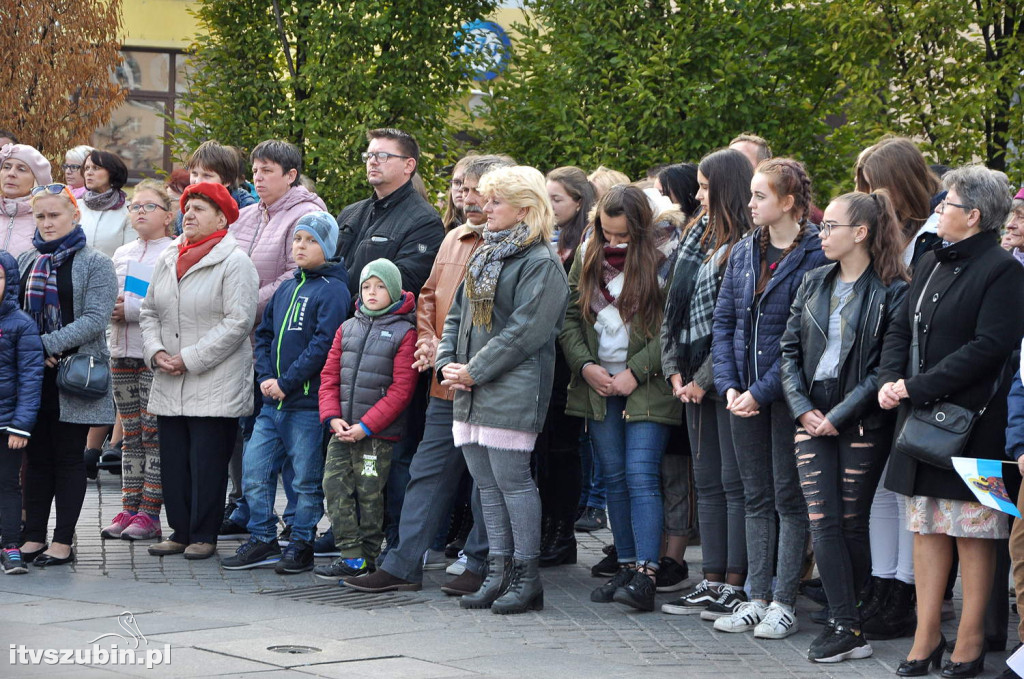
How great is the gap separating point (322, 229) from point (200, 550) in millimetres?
2025

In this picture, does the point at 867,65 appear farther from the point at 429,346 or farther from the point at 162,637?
the point at 162,637

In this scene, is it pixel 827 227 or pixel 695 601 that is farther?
pixel 695 601

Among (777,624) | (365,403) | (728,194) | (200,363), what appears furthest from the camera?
(200,363)

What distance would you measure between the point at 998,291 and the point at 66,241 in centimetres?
526

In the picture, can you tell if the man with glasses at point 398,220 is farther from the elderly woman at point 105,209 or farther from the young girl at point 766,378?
the elderly woman at point 105,209

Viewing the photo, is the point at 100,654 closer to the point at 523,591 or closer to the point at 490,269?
the point at 523,591

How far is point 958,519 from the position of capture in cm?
612

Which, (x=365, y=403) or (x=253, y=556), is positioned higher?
(x=365, y=403)

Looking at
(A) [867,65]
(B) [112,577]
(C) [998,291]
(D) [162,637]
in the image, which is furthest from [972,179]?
(A) [867,65]

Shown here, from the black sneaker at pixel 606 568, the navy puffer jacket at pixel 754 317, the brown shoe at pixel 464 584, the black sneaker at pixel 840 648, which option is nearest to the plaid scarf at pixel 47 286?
the brown shoe at pixel 464 584

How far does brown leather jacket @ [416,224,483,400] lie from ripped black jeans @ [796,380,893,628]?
7.43ft

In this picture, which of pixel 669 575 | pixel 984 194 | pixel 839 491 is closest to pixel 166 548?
pixel 669 575

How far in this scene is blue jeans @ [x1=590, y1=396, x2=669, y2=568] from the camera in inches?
295

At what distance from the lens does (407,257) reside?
8.52 m
